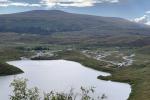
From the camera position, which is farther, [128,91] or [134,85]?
[134,85]

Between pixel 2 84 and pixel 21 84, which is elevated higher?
pixel 21 84

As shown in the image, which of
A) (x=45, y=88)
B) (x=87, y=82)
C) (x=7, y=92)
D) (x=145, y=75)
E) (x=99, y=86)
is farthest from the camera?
(x=145, y=75)

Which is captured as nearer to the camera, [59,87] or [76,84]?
[59,87]

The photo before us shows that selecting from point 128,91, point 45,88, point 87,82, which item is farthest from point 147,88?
point 45,88

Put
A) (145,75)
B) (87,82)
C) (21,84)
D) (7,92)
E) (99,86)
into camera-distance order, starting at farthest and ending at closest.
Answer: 1. (145,75)
2. (87,82)
3. (99,86)
4. (7,92)
5. (21,84)

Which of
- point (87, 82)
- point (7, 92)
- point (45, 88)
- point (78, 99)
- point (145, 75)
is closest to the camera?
point (78, 99)

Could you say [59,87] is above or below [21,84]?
below

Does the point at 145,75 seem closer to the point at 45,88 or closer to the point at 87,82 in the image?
the point at 87,82

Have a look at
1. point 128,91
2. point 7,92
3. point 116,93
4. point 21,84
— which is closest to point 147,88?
point 128,91

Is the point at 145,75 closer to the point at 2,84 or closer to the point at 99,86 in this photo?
the point at 99,86
